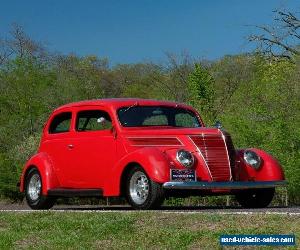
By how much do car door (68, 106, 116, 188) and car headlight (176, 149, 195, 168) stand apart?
4.32 ft

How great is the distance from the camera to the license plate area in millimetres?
11938

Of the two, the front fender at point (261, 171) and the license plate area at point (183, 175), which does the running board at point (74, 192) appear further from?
the front fender at point (261, 171)

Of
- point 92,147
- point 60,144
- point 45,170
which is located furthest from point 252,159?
point 45,170

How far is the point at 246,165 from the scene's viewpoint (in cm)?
1295

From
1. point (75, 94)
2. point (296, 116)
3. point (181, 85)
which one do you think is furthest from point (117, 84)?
point (296, 116)

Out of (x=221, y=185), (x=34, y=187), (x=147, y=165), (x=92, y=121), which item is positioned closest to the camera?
(x=147, y=165)

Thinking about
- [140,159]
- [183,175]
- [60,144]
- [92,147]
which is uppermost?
[60,144]

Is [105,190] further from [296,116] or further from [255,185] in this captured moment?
[296,116]

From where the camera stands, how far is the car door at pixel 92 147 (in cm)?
1315

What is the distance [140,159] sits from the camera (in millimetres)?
12102

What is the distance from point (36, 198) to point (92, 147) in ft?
5.67

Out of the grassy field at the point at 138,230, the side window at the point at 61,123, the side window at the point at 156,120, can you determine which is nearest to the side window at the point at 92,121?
the side window at the point at 61,123

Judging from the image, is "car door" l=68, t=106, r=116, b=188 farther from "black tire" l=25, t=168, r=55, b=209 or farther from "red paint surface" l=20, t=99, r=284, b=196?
"black tire" l=25, t=168, r=55, b=209

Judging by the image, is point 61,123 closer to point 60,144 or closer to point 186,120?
point 60,144
